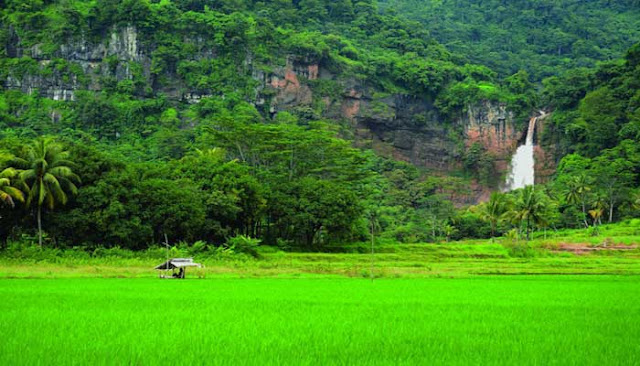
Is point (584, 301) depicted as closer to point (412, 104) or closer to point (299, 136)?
point (299, 136)

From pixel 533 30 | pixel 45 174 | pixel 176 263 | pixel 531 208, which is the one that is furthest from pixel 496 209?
pixel 533 30

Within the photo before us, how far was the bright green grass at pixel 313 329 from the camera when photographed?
8.44m

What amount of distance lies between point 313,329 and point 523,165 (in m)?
98.7

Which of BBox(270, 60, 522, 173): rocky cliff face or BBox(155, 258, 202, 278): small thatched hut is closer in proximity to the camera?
BBox(155, 258, 202, 278): small thatched hut

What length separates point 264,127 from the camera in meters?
54.7

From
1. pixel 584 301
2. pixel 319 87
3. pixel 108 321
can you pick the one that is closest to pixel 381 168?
pixel 319 87

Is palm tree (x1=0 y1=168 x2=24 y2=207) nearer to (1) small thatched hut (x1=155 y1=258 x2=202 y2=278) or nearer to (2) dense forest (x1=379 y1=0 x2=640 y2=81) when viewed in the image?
(1) small thatched hut (x1=155 y1=258 x2=202 y2=278)

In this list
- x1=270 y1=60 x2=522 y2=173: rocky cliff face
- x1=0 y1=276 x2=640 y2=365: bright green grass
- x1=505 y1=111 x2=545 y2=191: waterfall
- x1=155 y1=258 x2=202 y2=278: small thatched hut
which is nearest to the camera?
x1=0 y1=276 x2=640 y2=365: bright green grass

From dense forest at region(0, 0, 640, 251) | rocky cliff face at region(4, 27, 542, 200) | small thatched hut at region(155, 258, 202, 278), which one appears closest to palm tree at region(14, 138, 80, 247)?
dense forest at region(0, 0, 640, 251)

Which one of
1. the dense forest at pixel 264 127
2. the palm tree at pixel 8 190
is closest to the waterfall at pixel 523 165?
the dense forest at pixel 264 127

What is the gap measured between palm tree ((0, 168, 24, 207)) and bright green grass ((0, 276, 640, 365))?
1794 cm

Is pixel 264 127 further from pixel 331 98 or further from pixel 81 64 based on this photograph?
pixel 81 64

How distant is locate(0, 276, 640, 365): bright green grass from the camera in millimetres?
8438

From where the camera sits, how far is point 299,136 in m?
56.8
